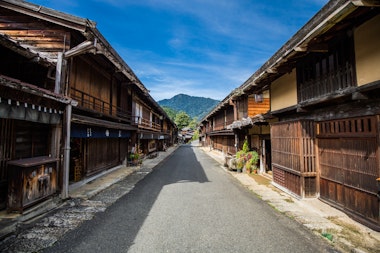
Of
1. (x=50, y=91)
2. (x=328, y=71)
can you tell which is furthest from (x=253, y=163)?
(x=50, y=91)

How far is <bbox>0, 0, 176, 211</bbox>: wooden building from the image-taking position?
584 centimetres

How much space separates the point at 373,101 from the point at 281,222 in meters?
4.06

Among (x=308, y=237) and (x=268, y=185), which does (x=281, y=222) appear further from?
(x=268, y=185)

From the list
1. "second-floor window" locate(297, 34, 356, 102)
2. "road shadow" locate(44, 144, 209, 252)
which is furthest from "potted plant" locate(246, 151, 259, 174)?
"road shadow" locate(44, 144, 209, 252)

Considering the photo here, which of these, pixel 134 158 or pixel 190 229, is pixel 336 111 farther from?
pixel 134 158

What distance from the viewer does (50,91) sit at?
21.6 ft

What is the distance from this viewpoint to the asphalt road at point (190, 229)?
415 centimetres

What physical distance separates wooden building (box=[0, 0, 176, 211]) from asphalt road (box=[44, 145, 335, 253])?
269 cm

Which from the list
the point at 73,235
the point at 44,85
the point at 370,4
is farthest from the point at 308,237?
the point at 44,85

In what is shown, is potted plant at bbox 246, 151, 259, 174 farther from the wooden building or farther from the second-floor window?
the wooden building

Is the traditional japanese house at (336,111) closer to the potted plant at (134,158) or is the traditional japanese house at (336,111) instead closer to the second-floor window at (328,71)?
the second-floor window at (328,71)

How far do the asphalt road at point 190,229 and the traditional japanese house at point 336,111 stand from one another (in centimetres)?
207

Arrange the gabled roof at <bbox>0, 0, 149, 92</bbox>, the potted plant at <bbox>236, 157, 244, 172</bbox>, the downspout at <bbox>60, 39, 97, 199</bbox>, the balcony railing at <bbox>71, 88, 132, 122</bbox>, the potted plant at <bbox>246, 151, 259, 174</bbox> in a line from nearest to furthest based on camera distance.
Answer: the downspout at <bbox>60, 39, 97, 199</bbox> < the gabled roof at <bbox>0, 0, 149, 92</bbox> < the balcony railing at <bbox>71, 88, 132, 122</bbox> < the potted plant at <bbox>246, 151, 259, 174</bbox> < the potted plant at <bbox>236, 157, 244, 172</bbox>

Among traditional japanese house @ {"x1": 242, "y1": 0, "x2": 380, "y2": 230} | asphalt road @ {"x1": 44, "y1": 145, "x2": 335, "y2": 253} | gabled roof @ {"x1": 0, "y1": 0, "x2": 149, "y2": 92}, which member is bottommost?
asphalt road @ {"x1": 44, "y1": 145, "x2": 335, "y2": 253}
